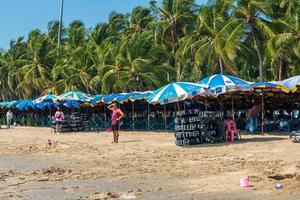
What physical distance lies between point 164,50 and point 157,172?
31.8 metres

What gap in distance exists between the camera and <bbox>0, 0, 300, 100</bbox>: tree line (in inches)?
1254

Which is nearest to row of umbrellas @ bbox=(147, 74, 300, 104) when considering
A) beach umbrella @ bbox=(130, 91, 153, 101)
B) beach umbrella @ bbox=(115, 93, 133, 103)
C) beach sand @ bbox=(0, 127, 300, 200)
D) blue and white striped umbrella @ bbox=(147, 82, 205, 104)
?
blue and white striped umbrella @ bbox=(147, 82, 205, 104)

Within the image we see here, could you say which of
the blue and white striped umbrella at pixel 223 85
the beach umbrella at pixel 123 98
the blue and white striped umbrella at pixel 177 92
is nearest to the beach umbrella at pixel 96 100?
the beach umbrella at pixel 123 98

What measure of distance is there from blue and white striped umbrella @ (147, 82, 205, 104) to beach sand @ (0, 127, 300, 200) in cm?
169

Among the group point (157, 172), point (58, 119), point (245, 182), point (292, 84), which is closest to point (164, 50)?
point (58, 119)

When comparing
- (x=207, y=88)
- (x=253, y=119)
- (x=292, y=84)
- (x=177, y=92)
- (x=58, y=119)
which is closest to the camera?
(x=177, y=92)

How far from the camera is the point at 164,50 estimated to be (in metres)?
42.4

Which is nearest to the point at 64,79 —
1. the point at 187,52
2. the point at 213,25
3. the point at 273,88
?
the point at 187,52

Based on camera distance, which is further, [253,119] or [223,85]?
[253,119]

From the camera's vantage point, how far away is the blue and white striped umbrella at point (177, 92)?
56.7 feet

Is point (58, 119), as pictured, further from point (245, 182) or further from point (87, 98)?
point (245, 182)

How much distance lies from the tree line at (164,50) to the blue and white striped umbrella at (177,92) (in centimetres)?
1343

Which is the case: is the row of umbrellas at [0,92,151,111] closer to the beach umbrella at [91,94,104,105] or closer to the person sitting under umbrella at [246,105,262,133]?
the beach umbrella at [91,94,104,105]

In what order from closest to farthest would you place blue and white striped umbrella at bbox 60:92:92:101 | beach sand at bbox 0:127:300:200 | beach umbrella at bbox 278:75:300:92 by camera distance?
beach sand at bbox 0:127:300:200, beach umbrella at bbox 278:75:300:92, blue and white striped umbrella at bbox 60:92:92:101
